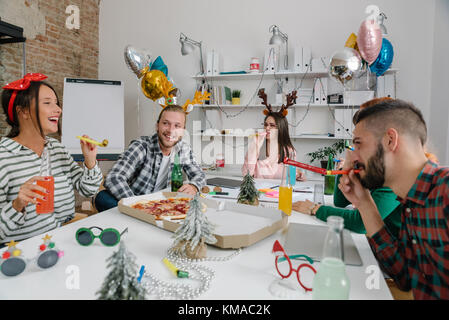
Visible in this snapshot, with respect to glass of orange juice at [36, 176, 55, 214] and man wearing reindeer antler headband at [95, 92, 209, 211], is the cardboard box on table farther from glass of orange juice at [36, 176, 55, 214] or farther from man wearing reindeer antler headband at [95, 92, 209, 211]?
man wearing reindeer antler headband at [95, 92, 209, 211]

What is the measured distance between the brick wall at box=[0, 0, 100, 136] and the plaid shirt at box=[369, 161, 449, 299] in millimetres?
4117

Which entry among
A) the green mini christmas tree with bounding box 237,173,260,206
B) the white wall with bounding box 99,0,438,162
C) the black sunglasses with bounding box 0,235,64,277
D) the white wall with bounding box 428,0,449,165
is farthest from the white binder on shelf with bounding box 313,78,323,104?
the black sunglasses with bounding box 0,235,64,277

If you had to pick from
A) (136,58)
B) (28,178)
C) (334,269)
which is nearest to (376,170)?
(334,269)

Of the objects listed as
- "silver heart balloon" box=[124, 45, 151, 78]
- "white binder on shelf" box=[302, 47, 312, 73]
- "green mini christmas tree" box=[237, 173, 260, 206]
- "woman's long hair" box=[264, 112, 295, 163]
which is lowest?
"green mini christmas tree" box=[237, 173, 260, 206]

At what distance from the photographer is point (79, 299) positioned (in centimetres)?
76

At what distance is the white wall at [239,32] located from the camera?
3.72 metres

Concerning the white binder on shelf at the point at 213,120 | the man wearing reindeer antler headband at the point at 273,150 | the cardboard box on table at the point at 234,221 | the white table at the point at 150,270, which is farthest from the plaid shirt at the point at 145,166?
the white binder on shelf at the point at 213,120

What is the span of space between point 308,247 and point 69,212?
136 cm

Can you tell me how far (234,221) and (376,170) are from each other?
58cm

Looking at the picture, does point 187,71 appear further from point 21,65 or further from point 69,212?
point 69,212

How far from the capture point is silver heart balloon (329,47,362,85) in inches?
104

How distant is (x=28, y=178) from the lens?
155 cm

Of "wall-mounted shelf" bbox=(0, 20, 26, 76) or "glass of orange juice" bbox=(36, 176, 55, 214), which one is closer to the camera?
"glass of orange juice" bbox=(36, 176, 55, 214)

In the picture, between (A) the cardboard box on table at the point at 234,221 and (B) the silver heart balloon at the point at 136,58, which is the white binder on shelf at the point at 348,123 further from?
(A) the cardboard box on table at the point at 234,221
